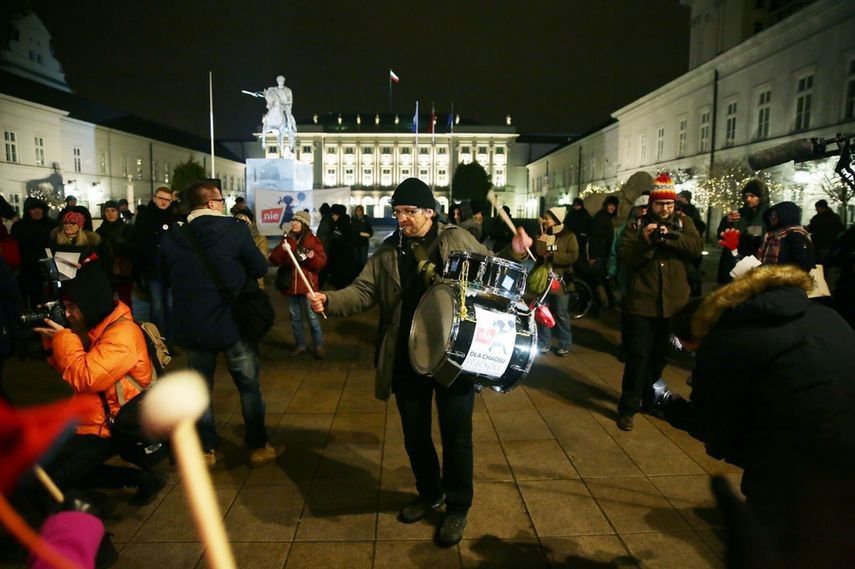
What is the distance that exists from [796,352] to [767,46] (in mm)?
37075

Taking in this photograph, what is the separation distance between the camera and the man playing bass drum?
354 centimetres

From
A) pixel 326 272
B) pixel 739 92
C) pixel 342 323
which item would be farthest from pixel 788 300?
pixel 739 92

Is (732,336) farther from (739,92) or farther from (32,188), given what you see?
(32,188)

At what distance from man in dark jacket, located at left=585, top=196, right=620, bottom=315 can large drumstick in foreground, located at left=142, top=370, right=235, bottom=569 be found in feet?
32.1

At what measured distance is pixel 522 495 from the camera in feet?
13.7

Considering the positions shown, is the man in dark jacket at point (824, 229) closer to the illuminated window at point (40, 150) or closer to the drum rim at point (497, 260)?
the drum rim at point (497, 260)

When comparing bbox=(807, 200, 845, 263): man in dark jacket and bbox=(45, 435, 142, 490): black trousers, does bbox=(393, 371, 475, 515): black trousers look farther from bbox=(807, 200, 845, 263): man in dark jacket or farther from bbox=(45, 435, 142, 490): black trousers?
bbox=(807, 200, 845, 263): man in dark jacket

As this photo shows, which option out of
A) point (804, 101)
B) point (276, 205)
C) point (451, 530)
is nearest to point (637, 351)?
point (451, 530)

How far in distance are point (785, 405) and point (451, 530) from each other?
2039mm

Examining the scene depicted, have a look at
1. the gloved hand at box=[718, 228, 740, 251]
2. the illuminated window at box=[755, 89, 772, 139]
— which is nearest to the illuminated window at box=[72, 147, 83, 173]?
the illuminated window at box=[755, 89, 772, 139]

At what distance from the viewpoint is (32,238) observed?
924 centimetres

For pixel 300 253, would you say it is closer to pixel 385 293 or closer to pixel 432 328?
pixel 385 293

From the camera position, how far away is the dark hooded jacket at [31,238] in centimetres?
923

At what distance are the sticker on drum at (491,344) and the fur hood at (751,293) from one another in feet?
3.32
